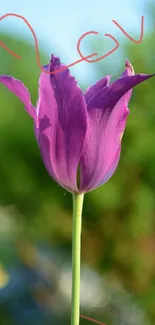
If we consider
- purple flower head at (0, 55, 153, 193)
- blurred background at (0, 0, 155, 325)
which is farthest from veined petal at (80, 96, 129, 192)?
blurred background at (0, 0, 155, 325)

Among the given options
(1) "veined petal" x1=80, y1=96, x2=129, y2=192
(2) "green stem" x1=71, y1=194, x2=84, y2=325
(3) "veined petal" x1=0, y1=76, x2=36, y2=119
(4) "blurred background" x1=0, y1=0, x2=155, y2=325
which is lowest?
(4) "blurred background" x1=0, y1=0, x2=155, y2=325

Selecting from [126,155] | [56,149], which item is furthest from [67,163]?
[126,155]

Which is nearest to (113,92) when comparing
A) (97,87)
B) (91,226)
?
(97,87)

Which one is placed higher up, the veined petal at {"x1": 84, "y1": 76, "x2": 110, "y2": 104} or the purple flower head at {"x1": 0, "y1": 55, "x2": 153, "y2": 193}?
the veined petal at {"x1": 84, "y1": 76, "x2": 110, "y2": 104}

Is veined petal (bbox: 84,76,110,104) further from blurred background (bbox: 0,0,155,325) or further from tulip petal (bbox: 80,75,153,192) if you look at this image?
blurred background (bbox: 0,0,155,325)

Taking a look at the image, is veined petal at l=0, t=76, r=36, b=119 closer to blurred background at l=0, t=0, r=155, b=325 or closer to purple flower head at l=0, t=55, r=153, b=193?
purple flower head at l=0, t=55, r=153, b=193

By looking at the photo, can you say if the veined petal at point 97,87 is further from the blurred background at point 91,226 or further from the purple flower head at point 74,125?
the blurred background at point 91,226

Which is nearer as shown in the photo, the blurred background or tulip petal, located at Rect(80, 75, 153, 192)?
tulip petal, located at Rect(80, 75, 153, 192)

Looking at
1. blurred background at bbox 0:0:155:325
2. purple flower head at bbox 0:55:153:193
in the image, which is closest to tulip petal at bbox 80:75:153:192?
purple flower head at bbox 0:55:153:193

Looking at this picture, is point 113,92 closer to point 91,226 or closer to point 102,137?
point 102,137
